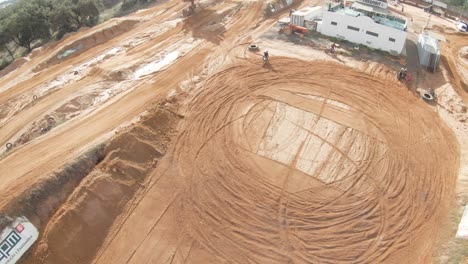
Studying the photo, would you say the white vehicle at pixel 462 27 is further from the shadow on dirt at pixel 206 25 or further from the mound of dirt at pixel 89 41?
the mound of dirt at pixel 89 41

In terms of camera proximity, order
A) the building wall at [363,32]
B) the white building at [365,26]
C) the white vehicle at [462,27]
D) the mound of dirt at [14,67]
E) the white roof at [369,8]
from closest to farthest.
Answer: the building wall at [363,32] < the white building at [365,26] < the mound of dirt at [14,67] < the white roof at [369,8] < the white vehicle at [462,27]

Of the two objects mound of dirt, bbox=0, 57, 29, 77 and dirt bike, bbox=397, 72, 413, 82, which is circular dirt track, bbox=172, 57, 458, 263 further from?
mound of dirt, bbox=0, 57, 29, 77

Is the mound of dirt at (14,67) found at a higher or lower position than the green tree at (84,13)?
lower

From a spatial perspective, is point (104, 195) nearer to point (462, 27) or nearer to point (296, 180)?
point (296, 180)

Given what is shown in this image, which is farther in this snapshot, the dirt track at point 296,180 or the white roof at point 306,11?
the white roof at point 306,11

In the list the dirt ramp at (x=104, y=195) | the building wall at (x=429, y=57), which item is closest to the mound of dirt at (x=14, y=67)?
the dirt ramp at (x=104, y=195)

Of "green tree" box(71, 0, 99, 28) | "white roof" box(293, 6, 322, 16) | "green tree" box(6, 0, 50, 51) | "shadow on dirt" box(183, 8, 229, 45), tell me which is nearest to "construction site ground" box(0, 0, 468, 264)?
"shadow on dirt" box(183, 8, 229, 45)

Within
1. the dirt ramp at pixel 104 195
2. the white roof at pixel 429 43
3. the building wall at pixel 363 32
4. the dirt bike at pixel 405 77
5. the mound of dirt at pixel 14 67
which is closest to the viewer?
the dirt ramp at pixel 104 195
